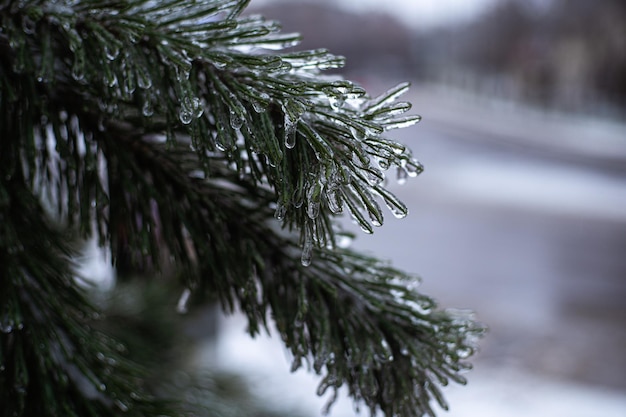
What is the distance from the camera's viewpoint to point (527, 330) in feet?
14.7

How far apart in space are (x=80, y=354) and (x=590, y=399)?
3479 mm

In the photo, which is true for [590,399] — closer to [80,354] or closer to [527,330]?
[527,330]

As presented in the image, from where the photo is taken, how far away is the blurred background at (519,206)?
3797mm

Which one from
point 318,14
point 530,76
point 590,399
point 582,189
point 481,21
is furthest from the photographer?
point 318,14

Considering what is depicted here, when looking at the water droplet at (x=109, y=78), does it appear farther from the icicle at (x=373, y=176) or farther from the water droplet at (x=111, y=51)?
the icicle at (x=373, y=176)

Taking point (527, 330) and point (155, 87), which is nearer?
point (155, 87)

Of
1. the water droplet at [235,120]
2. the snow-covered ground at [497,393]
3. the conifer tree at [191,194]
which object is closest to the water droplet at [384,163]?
the conifer tree at [191,194]

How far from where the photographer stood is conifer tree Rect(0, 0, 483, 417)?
0.51m

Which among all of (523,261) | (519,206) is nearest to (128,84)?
(523,261)

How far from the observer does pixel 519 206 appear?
741 cm

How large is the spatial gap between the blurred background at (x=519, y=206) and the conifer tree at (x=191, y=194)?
0.31m

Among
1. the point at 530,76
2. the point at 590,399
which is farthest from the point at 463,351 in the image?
the point at 530,76

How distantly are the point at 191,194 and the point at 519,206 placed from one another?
7.30 meters

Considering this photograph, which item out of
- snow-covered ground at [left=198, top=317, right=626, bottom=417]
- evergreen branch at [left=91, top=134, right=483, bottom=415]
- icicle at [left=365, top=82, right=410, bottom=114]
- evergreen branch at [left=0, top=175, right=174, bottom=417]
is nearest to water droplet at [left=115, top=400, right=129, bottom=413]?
evergreen branch at [left=0, top=175, right=174, bottom=417]
